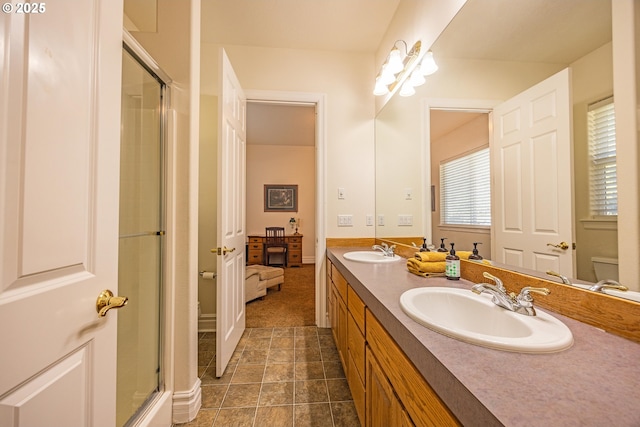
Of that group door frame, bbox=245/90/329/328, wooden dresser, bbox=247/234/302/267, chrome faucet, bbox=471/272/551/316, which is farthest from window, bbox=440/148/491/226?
wooden dresser, bbox=247/234/302/267

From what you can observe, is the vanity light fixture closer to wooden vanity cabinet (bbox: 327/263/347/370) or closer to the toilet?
the toilet

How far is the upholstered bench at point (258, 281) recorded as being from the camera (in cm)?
291

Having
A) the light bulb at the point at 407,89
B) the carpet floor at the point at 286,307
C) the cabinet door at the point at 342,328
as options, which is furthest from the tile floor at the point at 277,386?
the light bulb at the point at 407,89

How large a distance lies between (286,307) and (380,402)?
2.13m

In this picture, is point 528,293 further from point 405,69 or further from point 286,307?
point 286,307

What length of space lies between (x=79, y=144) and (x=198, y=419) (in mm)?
1439

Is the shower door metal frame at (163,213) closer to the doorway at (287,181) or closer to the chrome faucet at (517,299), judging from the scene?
the chrome faucet at (517,299)

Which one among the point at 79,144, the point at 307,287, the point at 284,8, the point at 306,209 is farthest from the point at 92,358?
the point at 306,209

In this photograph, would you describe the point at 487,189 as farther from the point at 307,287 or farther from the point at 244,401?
the point at 307,287

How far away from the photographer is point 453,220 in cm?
138

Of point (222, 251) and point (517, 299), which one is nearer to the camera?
point (517, 299)

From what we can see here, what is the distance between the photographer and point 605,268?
0.69 meters

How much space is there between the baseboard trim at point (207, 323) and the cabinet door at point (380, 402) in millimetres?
1721

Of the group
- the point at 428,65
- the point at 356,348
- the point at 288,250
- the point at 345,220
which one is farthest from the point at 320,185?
the point at 288,250
